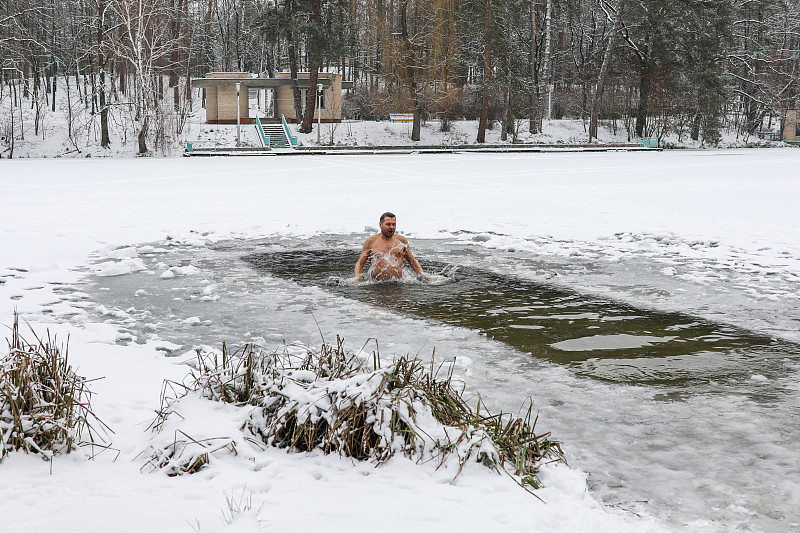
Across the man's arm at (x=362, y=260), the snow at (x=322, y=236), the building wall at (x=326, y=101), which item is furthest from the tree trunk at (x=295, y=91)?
the man's arm at (x=362, y=260)

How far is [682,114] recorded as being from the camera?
53531 millimetres

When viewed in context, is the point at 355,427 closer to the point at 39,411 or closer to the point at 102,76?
the point at 39,411

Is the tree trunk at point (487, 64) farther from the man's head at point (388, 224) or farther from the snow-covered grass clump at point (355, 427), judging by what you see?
the snow-covered grass clump at point (355, 427)

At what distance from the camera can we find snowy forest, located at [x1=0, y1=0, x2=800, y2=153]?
41500mm

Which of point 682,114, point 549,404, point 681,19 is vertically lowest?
point 549,404

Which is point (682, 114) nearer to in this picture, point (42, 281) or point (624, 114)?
point (624, 114)

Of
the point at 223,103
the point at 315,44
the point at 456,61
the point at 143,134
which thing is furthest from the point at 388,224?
the point at 223,103

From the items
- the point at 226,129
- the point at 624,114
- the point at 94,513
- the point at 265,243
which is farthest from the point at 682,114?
the point at 94,513

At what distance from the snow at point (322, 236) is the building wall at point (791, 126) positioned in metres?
30.8

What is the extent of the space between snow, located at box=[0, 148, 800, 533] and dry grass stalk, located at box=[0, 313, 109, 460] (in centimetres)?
10

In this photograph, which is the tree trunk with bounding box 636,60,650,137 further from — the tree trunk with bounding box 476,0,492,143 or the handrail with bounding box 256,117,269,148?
the handrail with bounding box 256,117,269,148

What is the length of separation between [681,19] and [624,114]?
9.96 meters

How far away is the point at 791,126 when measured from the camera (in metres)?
57.9

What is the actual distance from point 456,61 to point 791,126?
2776 centimetres
